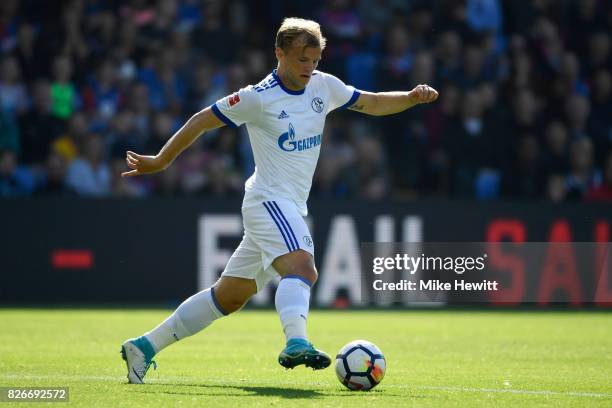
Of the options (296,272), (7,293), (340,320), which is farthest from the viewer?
(7,293)

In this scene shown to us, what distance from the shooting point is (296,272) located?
7.49 m

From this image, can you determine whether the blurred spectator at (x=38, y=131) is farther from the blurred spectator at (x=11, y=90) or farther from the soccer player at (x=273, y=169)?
the soccer player at (x=273, y=169)

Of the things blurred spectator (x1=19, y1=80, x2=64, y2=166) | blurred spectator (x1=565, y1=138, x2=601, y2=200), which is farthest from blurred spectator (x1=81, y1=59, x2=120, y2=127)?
blurred spectator (x1=565, y1=138, x2=601, y2=200)

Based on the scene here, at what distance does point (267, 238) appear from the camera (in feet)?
25.0

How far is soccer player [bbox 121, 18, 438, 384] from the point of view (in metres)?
7.58

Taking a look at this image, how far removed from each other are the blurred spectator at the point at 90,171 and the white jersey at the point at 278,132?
9033 mm

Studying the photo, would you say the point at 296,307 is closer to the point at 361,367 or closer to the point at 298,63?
the point at 361,367

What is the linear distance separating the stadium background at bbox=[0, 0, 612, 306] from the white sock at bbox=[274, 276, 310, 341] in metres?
9.24

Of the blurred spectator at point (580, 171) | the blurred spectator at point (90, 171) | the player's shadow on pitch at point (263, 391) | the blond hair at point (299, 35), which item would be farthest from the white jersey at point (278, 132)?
the blurred spectator at point (580, 171)

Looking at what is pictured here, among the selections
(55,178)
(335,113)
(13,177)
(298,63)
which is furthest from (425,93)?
(335,113)

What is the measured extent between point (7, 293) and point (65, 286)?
2.60ft

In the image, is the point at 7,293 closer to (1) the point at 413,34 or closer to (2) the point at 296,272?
(1) the point at 413,34

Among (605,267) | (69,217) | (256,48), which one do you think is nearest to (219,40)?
(256,48)

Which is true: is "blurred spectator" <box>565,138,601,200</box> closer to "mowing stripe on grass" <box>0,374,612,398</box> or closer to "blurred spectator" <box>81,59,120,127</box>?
"blurred spectator" <box>81,59,120,127</box>
